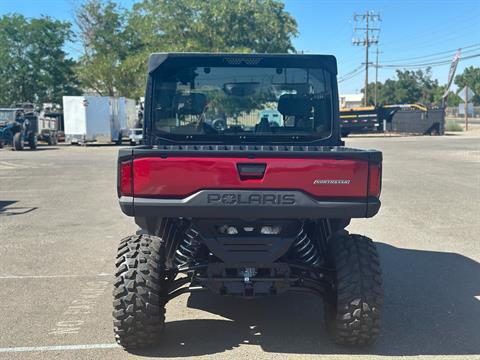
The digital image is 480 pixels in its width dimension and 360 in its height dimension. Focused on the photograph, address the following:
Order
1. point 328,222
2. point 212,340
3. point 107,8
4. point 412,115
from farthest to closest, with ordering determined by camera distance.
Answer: point 107,8
point 412,115
point 328,222
point 212,340

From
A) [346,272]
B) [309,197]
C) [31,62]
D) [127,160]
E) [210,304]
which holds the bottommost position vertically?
[210,304]

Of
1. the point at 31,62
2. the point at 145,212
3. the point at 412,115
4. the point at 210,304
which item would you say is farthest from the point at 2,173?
the point at 412,115

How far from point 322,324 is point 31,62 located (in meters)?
48.2

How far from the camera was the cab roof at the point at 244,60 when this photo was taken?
5281 millimetres

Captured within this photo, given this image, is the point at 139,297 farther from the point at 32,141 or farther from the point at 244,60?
the point at 32,141

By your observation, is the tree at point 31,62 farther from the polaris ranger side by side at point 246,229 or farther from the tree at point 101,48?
the polaris ranger side by side at point 246,229

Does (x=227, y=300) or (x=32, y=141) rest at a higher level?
(x=32, y=141)

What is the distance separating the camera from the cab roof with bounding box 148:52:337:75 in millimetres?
5281

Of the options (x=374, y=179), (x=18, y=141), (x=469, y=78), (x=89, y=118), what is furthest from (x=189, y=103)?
(x=469, y=78)

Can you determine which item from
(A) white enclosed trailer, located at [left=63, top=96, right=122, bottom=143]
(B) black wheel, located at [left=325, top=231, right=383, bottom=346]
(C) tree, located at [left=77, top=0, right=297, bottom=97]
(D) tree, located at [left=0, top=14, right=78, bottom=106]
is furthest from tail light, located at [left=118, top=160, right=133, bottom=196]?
(D) tree, located at [left=0, top=14, right=78, bottom=106]

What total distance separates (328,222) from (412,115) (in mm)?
43536

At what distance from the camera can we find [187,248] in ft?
16.7

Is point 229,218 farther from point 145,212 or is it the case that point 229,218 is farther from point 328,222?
point 328,222

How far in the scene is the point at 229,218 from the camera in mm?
4203
